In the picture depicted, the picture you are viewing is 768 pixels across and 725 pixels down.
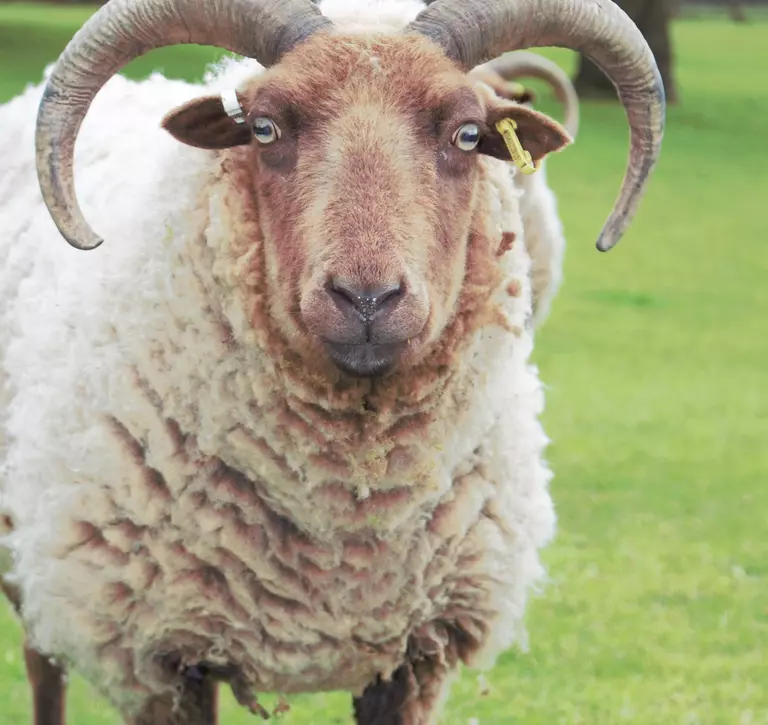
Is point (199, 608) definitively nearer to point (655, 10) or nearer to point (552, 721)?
point (552, 721)

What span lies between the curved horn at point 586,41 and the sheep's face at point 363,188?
0.35 feet

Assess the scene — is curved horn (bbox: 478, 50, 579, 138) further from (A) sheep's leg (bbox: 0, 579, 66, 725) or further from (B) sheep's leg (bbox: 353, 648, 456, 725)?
(B) sheep's leg (bbox: 353, 648, 456, 725)

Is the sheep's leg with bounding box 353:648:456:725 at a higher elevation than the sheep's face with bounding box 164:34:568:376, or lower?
lower

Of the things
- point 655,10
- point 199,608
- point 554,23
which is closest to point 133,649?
point 199,608

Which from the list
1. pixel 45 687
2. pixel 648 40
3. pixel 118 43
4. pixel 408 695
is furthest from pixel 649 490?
pixel 648 40

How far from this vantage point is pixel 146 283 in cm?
422

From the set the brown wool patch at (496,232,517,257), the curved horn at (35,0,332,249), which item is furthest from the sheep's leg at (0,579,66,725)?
the brown wool patch at (496,232,517,257)

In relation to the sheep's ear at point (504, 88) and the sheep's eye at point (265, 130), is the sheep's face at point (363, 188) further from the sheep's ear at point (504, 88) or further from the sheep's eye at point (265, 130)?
the sheep's ear at point (504, 88)

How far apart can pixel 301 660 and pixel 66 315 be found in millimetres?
1140

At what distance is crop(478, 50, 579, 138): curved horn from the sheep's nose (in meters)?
4.75

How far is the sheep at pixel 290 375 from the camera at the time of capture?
3.82 metres

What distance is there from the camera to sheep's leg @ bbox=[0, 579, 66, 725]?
543 centimetres

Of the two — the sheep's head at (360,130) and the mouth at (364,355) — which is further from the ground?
the sheep's head at (360,130)

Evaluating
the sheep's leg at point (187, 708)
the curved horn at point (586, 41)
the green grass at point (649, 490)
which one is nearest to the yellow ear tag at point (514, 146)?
the curved horn at point (586, 41)
